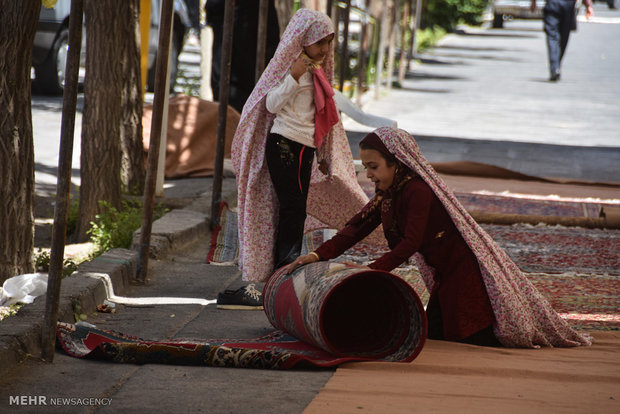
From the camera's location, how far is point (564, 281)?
6375mm

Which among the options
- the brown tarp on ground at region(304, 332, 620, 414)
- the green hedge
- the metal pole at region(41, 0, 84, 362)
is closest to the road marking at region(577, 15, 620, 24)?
the green hedge

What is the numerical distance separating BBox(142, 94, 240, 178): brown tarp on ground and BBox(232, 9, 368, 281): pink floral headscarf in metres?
3.93

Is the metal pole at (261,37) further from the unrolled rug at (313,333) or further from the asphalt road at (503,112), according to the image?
the unrolled rug at (313,333)

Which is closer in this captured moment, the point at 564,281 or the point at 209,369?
the point at 209,369

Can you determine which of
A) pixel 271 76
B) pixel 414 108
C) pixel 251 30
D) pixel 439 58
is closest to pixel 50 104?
pixel 251 30

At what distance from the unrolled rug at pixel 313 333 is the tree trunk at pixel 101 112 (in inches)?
115

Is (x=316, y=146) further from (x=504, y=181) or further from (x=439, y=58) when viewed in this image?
→ (x=439, y=58)

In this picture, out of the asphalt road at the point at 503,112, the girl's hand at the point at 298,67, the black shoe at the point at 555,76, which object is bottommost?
the asphalt road at the point at 503,112

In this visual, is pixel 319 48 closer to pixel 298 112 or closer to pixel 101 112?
pixel 298 112

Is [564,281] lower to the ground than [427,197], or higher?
lower

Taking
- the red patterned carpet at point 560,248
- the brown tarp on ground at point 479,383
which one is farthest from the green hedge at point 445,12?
the brown tarp on ground at point 479,383

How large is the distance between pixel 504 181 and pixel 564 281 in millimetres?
3968

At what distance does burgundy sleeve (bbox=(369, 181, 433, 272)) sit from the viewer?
4.55m

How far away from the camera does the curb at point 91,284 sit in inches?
169
